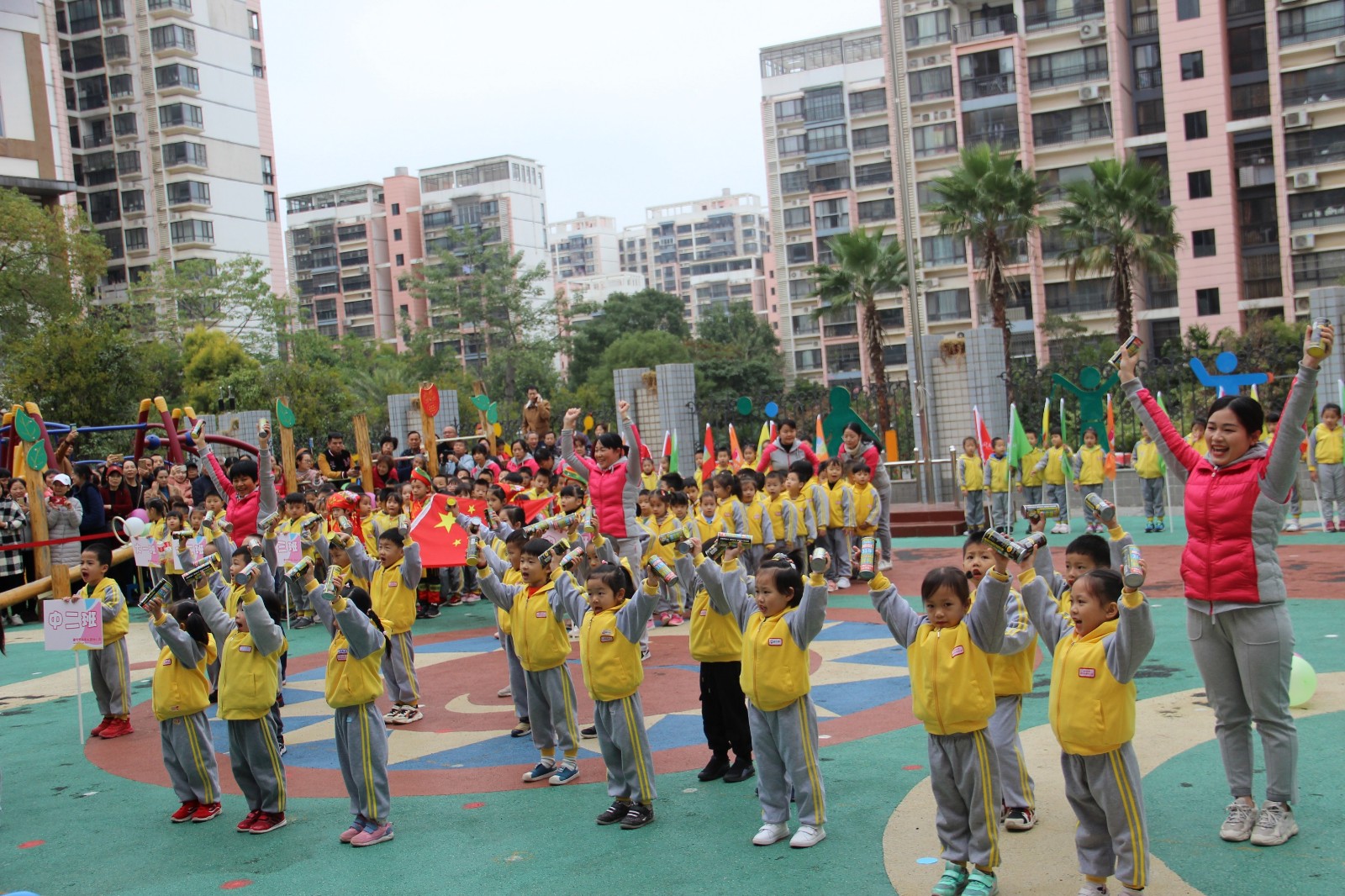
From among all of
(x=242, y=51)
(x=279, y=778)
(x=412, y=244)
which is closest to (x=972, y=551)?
(x=279, y=778)

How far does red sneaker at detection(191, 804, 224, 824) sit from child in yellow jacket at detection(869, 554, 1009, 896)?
14.3 ft

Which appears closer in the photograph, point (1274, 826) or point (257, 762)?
point (1274, 826)

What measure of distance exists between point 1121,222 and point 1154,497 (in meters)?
16.2

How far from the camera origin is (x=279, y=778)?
6.72 meters

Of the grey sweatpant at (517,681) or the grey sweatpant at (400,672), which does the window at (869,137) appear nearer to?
the grey sweatpant at (400,672)

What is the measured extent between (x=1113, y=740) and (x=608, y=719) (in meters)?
2.73

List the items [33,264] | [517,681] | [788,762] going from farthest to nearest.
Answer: [33,264]
[517,681]
[788,762]

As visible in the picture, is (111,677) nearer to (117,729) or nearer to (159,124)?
(117,729)

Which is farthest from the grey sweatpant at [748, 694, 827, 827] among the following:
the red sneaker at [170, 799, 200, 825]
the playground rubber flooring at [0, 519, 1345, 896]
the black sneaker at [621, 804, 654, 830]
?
the red sneaker at [170, 799, 200, 825]

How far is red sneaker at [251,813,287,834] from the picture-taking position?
6.60 m

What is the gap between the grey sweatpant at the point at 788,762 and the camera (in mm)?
5727

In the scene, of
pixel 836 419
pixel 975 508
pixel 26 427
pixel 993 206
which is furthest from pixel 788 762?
pixel 993 206

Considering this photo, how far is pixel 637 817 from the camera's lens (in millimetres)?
6152

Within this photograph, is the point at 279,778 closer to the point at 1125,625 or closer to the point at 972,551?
the point at 972,551
